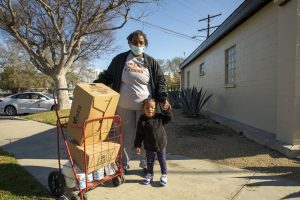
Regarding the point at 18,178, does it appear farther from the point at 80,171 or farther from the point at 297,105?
the point at 297,105

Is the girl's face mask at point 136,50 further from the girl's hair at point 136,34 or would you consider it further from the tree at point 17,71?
the tree at point 17,71

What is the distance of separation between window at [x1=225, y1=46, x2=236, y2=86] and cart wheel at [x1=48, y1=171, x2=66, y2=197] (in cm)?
768

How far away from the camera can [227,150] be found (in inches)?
242

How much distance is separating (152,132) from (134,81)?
28.5 inches

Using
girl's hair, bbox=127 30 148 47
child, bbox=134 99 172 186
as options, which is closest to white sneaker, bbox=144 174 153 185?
child, bbox=134 99 172 186

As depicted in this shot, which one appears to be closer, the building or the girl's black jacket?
the girl's black jacket

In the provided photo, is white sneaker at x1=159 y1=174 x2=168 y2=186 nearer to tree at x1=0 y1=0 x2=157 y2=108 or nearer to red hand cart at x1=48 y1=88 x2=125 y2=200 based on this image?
red hand cart at x1=48 y1=88 x2=125 y2=200

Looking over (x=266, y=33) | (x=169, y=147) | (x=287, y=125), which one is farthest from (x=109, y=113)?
(x=266, y=33)

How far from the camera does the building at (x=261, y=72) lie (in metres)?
5.56

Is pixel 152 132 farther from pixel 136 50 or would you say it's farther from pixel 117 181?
pixel 136 50

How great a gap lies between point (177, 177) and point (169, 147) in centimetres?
202

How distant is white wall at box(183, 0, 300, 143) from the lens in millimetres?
5746

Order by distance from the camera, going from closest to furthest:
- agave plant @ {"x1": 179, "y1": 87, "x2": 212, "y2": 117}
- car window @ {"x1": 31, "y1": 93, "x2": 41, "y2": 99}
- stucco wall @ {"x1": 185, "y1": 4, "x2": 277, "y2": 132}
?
1. stucco wall @ {"x1": 185, "y1": 4, "x2": 277, "y2": 132}
2. agave plant @ {"x1": 179, "y1": 87, "x2": 212, "y2": 117}
3. car window @ {"x1": 31, "y1": 93, "x2": 41, "y2": 99}

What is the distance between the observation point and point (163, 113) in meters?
4.35
